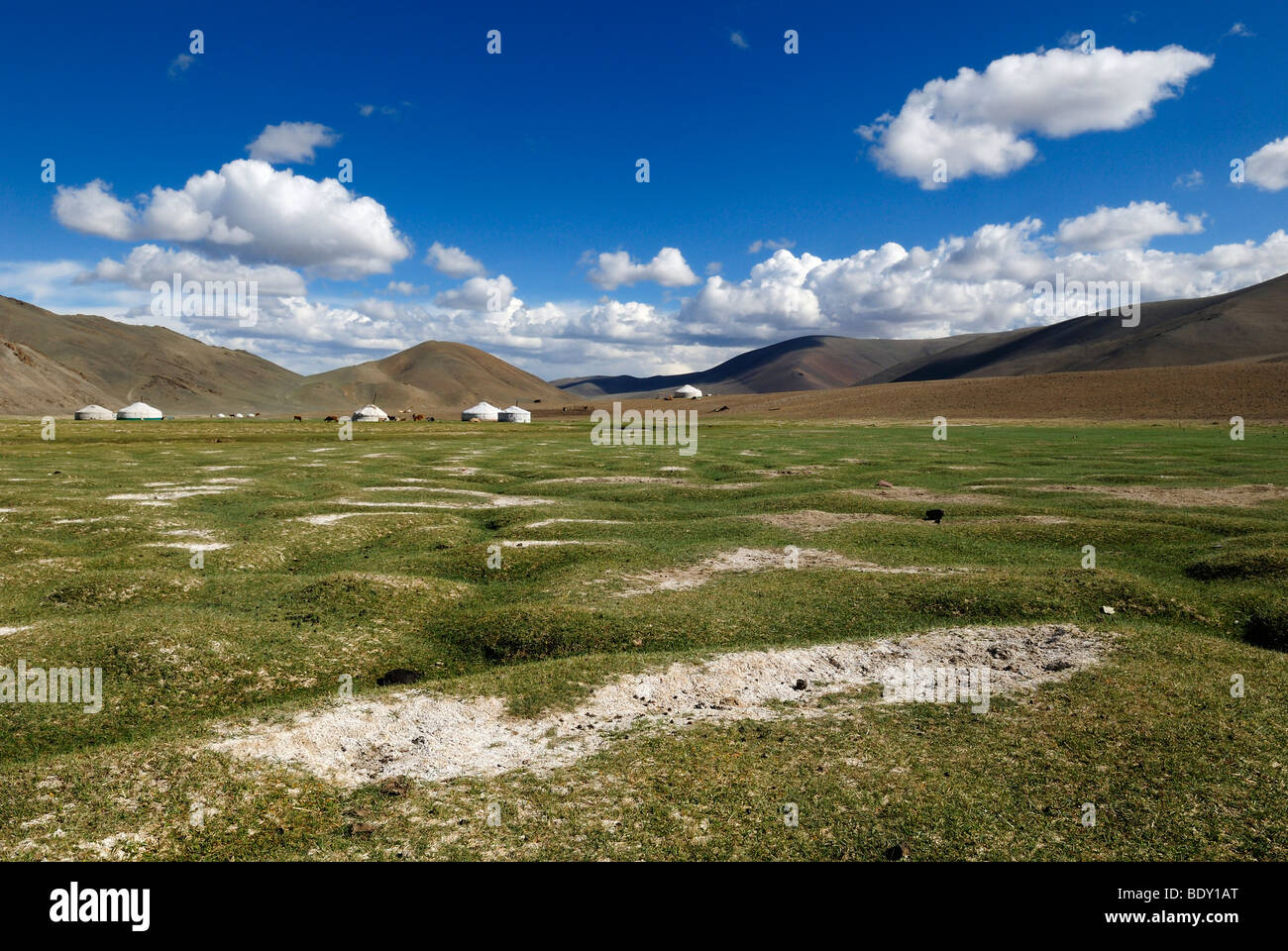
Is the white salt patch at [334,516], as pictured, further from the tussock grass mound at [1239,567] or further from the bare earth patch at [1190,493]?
the bare earth patch at [1190,493]

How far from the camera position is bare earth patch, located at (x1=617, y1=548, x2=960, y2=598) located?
63.7 ft

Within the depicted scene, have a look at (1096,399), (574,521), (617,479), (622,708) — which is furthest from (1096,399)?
(622,708)

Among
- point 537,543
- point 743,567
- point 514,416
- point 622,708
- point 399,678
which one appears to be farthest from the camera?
point 514,416

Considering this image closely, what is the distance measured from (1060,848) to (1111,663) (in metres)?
6.34

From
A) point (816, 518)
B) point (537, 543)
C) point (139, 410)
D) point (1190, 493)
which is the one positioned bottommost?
point (537, 543)

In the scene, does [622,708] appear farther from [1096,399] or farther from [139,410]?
[139,410]

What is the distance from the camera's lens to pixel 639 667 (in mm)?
13180

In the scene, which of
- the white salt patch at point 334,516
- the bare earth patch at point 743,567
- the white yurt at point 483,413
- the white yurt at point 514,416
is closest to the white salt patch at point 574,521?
the white salt patch at point 334,516

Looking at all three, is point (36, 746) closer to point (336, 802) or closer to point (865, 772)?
point (336, 802)

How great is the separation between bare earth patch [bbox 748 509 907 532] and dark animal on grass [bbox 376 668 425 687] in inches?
648

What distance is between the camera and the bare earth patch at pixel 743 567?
19406 millimetres

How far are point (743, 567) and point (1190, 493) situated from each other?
2560 centimetres

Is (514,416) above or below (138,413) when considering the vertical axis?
below
